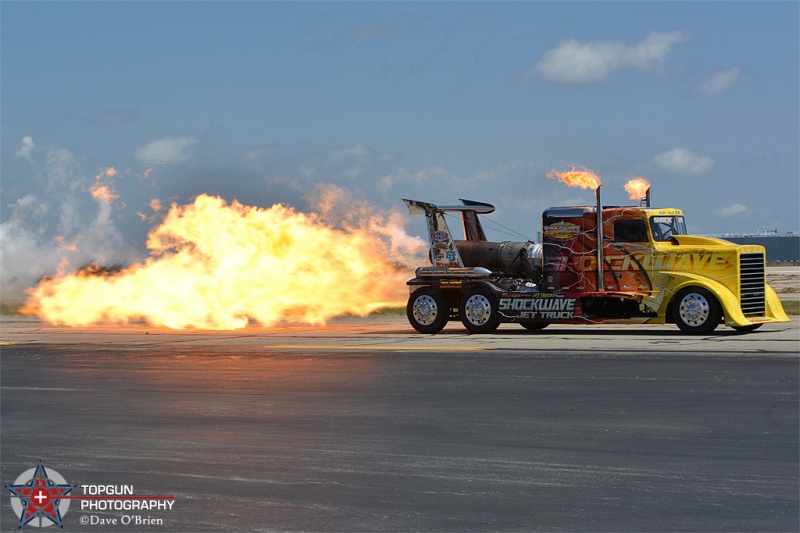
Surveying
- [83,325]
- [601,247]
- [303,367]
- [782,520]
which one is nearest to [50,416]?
[303,367]

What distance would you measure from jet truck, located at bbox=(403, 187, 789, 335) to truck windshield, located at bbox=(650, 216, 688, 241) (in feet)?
0.08

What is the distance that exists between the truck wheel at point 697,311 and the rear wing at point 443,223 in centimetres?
610

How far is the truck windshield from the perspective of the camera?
2586 centimetres

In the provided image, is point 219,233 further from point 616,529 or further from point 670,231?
point 616,529

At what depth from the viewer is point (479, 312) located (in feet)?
88.9

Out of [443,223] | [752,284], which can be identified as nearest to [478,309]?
[443,223]

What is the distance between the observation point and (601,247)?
1018 inches

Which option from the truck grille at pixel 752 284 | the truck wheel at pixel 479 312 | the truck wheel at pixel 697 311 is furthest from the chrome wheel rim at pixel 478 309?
the truck grille at pixel 752 284

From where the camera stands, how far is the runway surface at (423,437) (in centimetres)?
801

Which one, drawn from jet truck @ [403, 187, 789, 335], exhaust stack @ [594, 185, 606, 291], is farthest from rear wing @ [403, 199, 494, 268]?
exhaust stack @ [594, 185, 606, 291]

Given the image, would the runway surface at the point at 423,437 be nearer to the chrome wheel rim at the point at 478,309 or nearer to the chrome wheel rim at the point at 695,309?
the chrome wheel rim at the point at 695,309

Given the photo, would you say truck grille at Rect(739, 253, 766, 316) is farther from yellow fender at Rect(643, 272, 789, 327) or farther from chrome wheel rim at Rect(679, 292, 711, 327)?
chrome wheel rim at Rect(679, 292, 711, 327)

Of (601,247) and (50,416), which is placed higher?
(601,247)

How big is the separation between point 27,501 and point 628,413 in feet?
23.3
